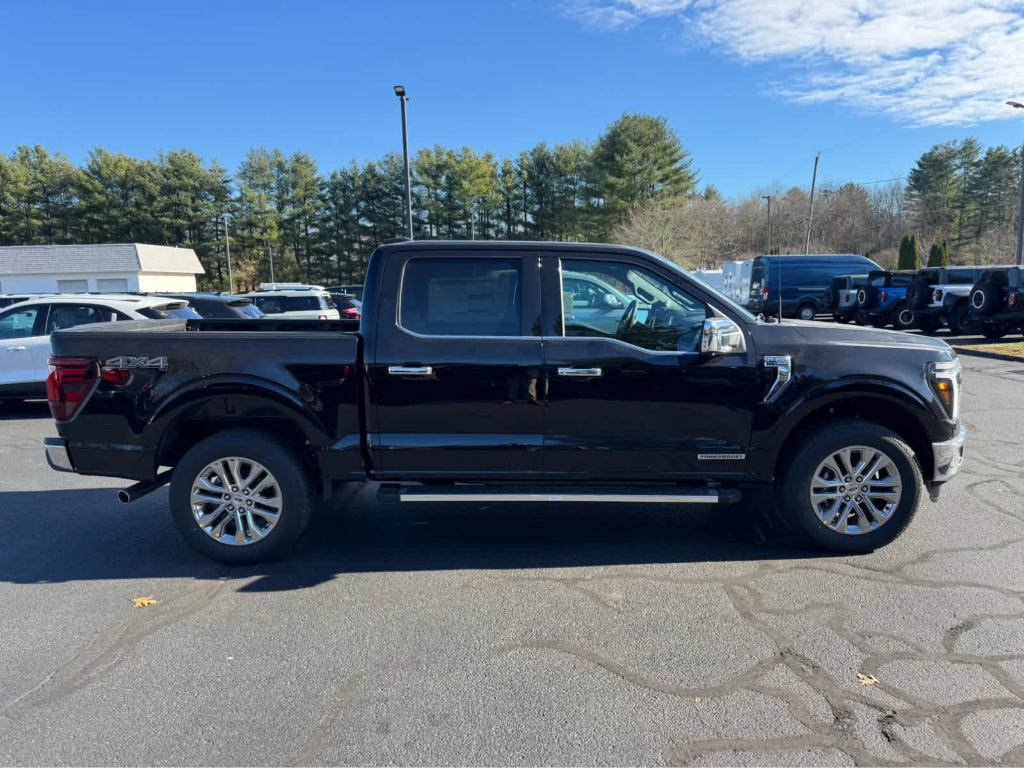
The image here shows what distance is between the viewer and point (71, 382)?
13.2ft

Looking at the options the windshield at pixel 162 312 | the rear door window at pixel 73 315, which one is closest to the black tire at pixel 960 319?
the windshield at pixel 162 312

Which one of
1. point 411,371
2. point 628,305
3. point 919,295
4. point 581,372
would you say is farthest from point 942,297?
point 411,371

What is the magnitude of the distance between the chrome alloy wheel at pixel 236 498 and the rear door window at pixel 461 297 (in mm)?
1384

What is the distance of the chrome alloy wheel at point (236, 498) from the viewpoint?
411 cm

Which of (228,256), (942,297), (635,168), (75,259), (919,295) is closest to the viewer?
(942,297)

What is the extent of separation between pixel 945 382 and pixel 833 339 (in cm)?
76

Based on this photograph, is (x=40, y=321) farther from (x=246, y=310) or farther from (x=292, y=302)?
(x=292, y=302)

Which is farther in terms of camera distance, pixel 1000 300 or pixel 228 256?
pixel 228 256

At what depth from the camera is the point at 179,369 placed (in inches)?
157

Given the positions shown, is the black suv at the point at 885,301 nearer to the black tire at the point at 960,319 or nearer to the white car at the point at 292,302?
the black tire at the point at 960,319

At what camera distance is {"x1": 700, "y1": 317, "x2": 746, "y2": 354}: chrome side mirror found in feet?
12.8

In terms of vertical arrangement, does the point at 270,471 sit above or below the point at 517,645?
above

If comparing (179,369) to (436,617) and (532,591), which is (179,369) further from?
(532,591)

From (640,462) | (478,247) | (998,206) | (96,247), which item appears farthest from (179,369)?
(998,206)
